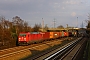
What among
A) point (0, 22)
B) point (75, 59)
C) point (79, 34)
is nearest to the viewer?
point (75, 59)

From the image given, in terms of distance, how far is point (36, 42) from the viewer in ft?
143

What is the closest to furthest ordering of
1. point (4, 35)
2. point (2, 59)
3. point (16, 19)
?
1. point (2, 59)
2. point (4, 35)
3. point (16, 19)

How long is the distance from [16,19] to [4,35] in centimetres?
3824

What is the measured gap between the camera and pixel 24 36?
37.3m

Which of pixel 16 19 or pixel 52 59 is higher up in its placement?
pixel 16 19

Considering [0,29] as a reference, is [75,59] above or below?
below

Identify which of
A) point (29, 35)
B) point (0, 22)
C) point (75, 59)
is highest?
point (0, 22)

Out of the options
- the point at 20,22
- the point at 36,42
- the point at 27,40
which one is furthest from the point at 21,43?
the point at 20,22

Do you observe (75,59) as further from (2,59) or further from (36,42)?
(36,42)

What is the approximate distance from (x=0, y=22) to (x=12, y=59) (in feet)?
113

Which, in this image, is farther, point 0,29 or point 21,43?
point 0,29

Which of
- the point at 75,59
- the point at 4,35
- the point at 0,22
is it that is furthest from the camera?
the point at 0,22

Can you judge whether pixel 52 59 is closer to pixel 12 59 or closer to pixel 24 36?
pixel 12 59

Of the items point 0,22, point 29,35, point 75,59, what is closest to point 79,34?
point 0,22
